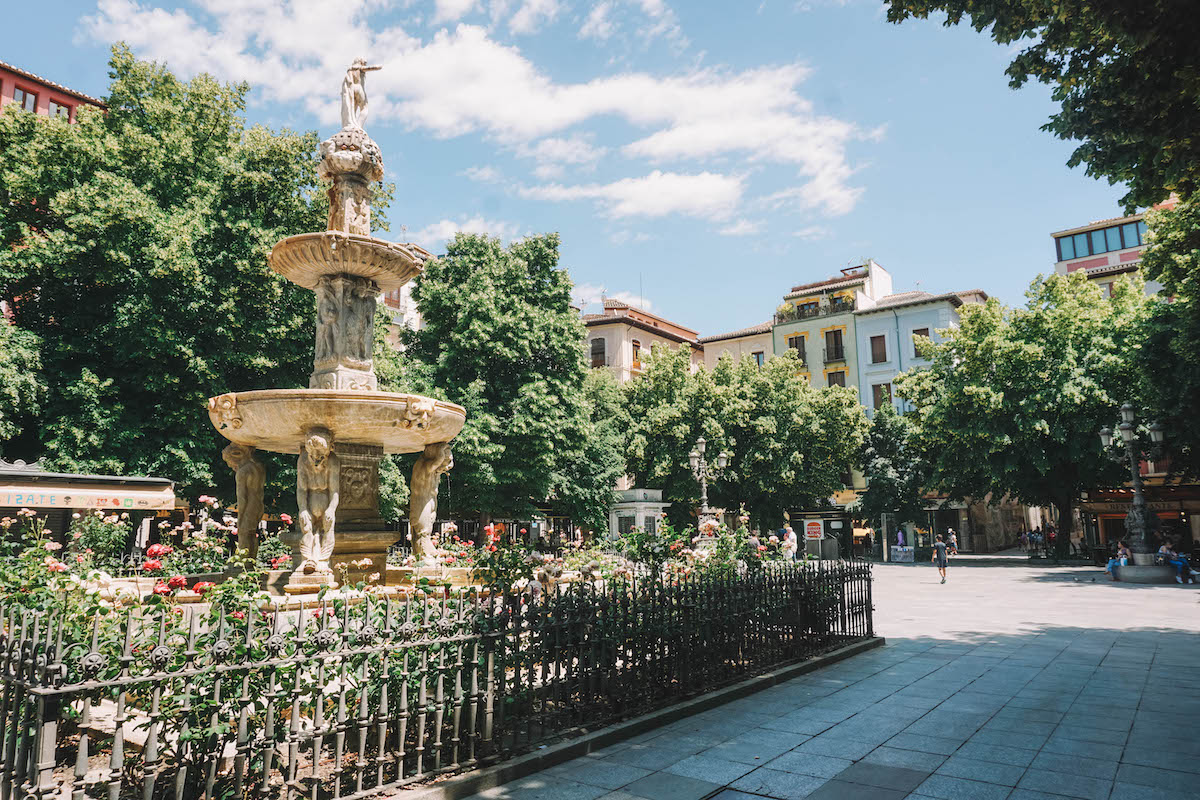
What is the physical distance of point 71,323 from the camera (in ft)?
60.1

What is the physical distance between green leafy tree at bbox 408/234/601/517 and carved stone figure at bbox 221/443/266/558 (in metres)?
14.2

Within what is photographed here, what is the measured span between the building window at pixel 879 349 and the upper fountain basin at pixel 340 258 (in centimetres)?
4181

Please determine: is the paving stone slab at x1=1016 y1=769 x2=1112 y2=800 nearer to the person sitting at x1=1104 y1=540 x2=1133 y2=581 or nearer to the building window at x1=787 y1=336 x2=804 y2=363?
the person sitting at x1=1104 y1=540 x2=1133 y2=581

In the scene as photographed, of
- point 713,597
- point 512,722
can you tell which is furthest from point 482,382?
point 512,722

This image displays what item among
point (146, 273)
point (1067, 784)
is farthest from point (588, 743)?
point (146, 273)

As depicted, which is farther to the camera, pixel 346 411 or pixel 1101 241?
pixel 1101 241

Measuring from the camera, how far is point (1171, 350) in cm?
1819

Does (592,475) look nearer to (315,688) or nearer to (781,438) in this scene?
(781,438)

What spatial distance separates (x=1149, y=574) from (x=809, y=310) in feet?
105

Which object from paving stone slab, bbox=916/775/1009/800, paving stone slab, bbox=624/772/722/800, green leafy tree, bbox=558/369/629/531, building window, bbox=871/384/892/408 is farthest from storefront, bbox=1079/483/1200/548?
paving stone slab, bbox=624/772/722/800

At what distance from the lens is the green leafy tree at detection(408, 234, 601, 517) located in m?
25.4

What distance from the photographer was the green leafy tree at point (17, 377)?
16250 mm

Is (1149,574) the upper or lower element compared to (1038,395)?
lower

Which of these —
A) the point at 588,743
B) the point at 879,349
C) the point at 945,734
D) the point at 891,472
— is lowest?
the point at 945,734
